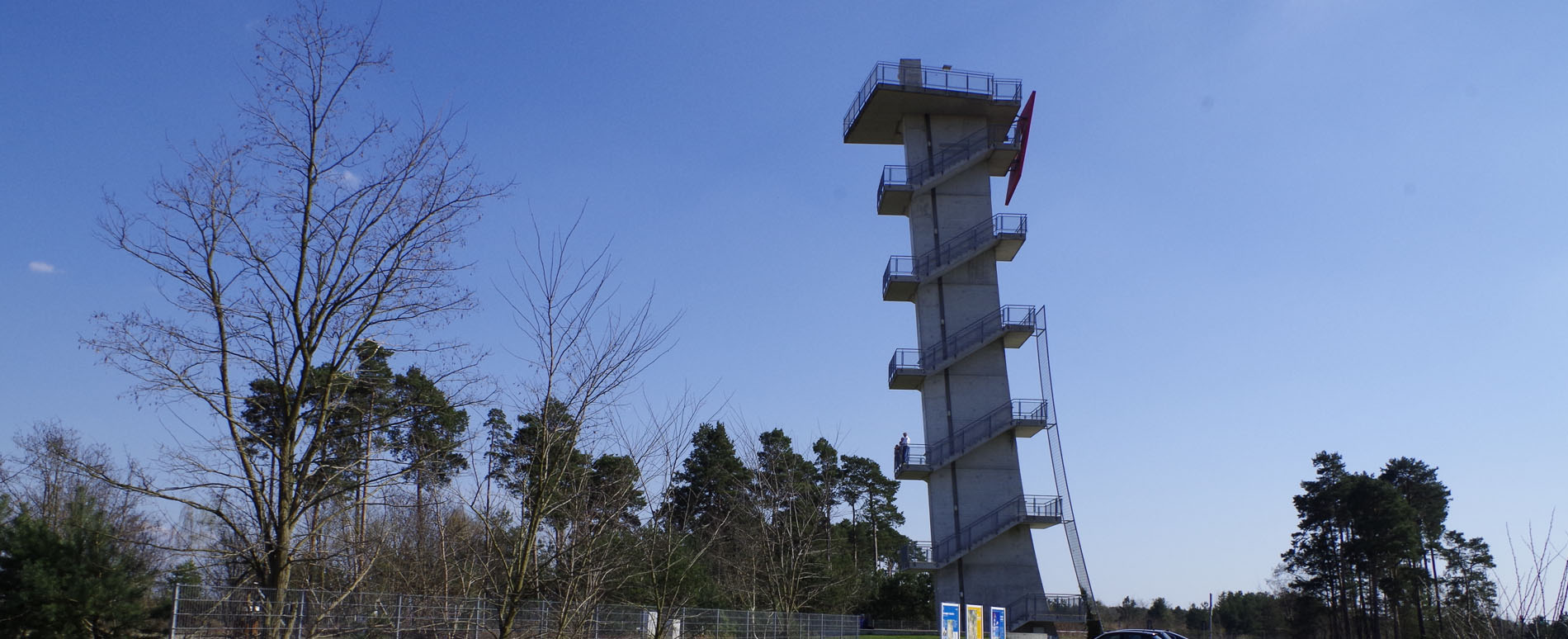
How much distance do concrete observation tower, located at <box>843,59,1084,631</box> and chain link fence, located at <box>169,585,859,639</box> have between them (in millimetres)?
13842

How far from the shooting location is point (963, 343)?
4191 cm

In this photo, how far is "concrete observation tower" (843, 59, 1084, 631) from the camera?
1597 inches

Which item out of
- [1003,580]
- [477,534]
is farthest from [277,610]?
[1003,580]

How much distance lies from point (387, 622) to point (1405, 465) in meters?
68.3

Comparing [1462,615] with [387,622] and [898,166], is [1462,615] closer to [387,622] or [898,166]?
[387,622]

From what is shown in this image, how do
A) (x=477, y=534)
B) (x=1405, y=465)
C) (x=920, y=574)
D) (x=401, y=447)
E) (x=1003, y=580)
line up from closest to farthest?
(x=401, y=447) → (x=477, y=534) → (x=1003, y=580) → (x=920, y=574) → (x=1405, y=465)

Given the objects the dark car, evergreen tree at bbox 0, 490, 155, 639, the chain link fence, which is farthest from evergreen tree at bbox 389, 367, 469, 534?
the dark car

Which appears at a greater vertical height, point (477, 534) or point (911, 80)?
point (911, 80)

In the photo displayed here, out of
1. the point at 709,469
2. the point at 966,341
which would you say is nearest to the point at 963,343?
the point at 966,341

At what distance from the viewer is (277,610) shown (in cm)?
1185

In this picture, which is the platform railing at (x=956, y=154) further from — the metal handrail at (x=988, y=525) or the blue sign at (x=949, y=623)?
the blue sign at (x=949, y=623)

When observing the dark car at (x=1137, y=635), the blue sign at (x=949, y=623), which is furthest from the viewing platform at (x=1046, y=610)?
the blue sign at (x=949, y=623)

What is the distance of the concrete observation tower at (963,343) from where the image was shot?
133ft

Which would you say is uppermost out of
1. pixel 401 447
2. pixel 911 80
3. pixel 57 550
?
pixel 911 80
